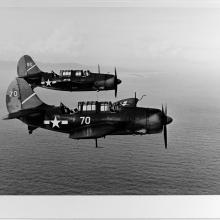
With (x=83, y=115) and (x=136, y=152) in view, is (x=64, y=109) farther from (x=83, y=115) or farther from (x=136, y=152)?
(x=136, y=152)

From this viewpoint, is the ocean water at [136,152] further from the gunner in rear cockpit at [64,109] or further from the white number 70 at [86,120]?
the white number 70 at [86,120]

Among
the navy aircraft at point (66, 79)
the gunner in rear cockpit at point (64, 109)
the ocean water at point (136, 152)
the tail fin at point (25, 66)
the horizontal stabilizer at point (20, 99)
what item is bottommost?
the ocean water at point (136, 152)

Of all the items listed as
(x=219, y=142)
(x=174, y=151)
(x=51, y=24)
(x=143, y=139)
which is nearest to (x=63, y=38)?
(x=51, y=24)

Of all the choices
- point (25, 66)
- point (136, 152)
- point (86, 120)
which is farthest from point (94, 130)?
point (25, 66)

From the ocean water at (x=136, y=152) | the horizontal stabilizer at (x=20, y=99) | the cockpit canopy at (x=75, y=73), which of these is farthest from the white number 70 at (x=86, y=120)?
the cockpit canopy at (x=75, y=73)

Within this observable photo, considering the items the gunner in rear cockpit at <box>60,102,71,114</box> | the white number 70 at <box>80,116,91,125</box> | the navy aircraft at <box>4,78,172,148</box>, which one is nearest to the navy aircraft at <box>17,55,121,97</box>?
the navy aircraft at <box>4,78,172,148</box>

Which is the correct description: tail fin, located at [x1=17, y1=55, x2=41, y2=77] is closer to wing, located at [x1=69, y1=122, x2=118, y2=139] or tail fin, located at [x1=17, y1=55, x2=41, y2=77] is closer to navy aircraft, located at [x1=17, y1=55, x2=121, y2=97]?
navy aircraft, located at [x1=17, y1=55, x2=121, y2=97]
